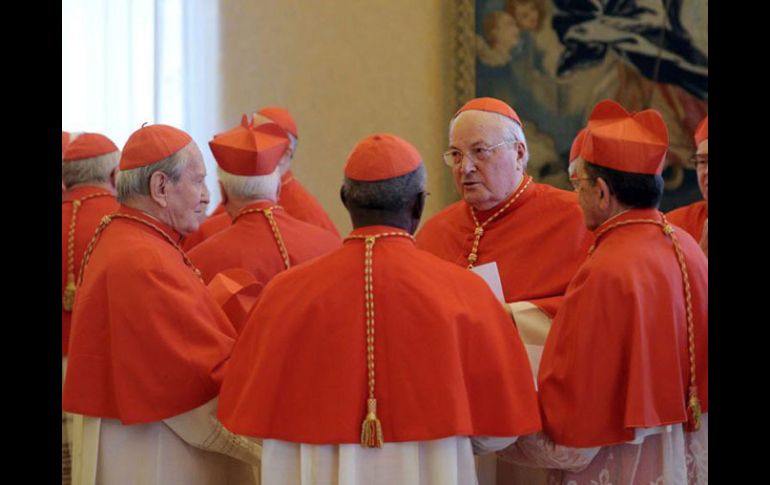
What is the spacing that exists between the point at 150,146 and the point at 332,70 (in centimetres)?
483

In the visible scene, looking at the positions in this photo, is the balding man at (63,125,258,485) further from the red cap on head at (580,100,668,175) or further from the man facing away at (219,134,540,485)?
the red cap on head at (580,100,668,175)

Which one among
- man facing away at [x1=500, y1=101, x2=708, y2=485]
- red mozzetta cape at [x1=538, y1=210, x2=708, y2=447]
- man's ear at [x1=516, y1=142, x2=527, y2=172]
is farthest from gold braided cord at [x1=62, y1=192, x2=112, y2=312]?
red mozzetta cape at [x1=538, y1=210, x2=708, y2=447]

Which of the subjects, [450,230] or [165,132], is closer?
[165,132]

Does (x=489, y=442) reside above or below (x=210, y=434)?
above

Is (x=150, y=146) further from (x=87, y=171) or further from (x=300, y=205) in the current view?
(x=300, y=205)

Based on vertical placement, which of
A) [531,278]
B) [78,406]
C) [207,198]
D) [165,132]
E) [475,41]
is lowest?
[78,406]

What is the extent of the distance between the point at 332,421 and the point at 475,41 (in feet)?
18.1

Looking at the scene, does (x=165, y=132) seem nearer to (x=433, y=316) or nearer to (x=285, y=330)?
(x=285, y=330)

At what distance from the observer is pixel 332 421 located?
296cm

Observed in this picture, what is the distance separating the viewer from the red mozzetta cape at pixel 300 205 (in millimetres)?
6703

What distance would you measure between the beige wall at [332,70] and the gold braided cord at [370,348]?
5.24m

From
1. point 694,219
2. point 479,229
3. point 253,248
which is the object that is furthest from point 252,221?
point 694,219

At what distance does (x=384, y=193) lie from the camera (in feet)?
10.0

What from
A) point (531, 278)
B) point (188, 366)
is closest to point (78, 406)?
point (188, 366)
